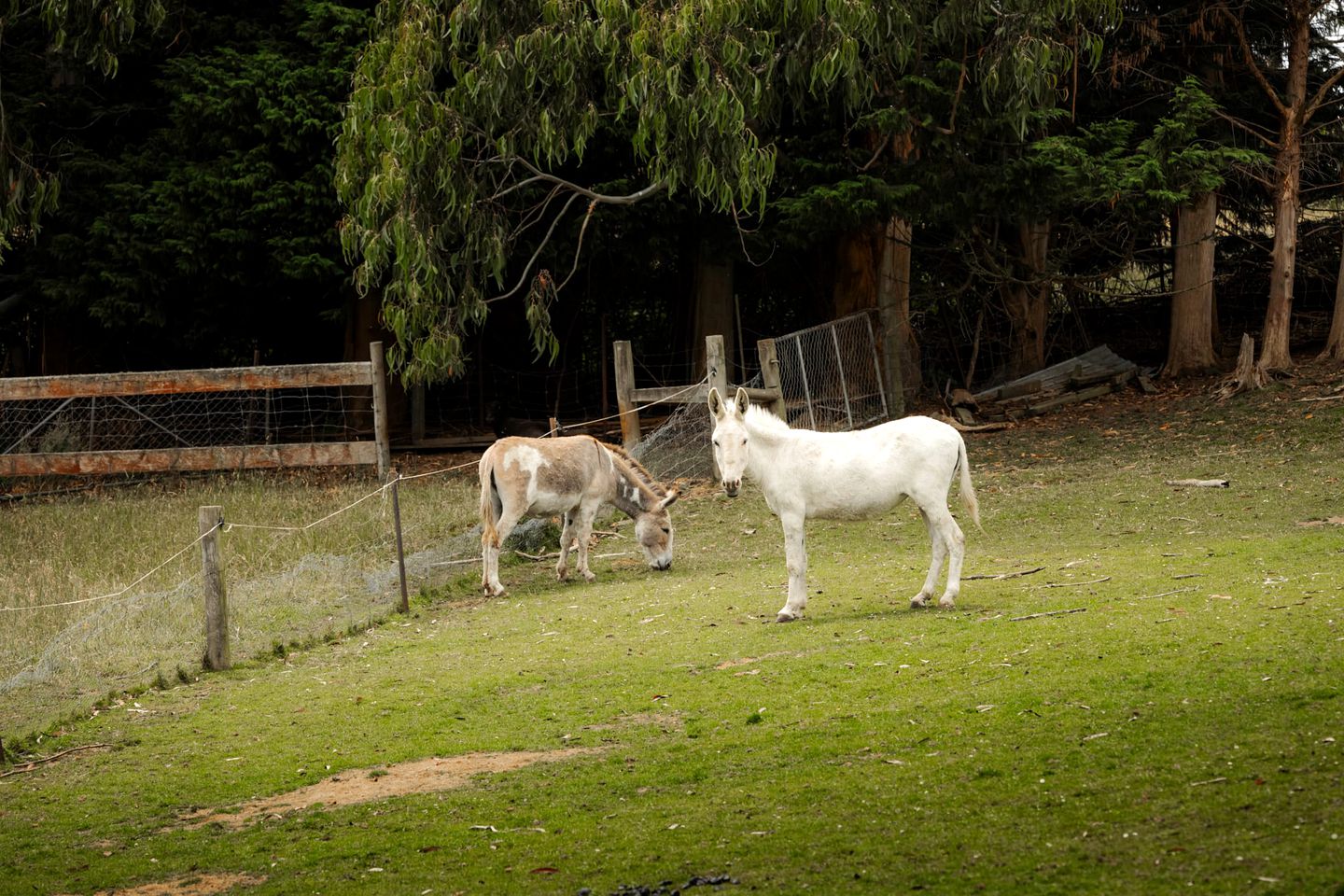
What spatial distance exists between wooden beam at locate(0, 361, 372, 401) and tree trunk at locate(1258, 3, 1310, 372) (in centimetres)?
1365

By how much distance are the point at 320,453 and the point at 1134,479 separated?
10.5m

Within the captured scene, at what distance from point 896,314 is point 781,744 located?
15683 mm

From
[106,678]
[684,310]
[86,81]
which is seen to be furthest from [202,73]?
[106,678]

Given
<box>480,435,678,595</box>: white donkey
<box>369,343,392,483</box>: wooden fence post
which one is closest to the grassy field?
<box>480,435,678,595</box>: white donkey

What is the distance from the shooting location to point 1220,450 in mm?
17219

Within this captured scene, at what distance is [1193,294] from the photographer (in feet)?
74.2

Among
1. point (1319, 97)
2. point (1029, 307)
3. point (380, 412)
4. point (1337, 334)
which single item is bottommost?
point (380, 412)

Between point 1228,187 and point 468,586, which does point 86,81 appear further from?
point 1228,187

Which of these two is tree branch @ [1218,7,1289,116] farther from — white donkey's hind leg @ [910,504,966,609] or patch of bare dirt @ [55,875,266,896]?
patch of bare dirt @ [55,875,266,896]

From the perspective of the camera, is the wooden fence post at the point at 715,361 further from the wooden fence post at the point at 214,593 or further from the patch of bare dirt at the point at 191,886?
the patch of bare dirt at the point at 191,886

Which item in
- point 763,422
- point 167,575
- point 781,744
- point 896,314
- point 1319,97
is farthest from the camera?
point 896,314

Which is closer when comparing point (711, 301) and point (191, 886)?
point (191, 886)

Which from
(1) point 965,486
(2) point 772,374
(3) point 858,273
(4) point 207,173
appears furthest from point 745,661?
(4) point 207,173

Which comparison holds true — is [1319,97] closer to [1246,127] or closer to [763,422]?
[1246,127]
